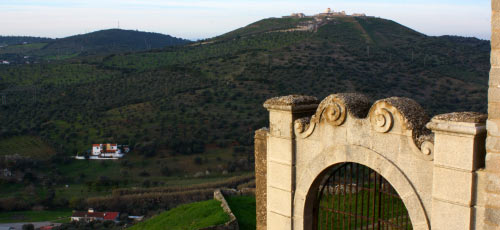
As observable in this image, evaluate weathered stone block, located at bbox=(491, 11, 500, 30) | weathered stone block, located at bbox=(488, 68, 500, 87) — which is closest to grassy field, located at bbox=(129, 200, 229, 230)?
weathered stone block, located at bbox=(488, 68, 500, 87)

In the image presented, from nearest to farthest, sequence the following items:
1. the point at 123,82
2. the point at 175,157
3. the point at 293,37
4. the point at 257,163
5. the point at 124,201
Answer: the point at 257,163
the point at 124,201
the point at 175,157
the point at 123,82
the point at 293,37

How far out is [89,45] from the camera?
359 feet

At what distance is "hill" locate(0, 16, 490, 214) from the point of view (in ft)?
117

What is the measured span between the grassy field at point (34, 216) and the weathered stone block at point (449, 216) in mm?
26549

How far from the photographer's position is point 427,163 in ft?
15.0

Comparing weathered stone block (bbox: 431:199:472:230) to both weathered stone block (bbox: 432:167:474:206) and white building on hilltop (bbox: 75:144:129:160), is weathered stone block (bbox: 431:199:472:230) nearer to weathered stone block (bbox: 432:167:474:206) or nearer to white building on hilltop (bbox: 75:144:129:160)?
weathered stone block (bbox: 432:167:474:206)

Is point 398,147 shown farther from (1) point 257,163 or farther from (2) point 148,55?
(2) point 148,55

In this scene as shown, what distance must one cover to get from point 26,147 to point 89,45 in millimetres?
78513

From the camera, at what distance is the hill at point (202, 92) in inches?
1410

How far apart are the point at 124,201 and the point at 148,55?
3975 centimetres

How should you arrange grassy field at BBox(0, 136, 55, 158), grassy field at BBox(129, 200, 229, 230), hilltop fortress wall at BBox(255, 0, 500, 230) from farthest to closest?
grassy field at BBox(0, 136, 55, 158), grassy field at BBox(129, 200, 229, 230), hilltop fortress wall at BBox(255, 0, 500, 230)

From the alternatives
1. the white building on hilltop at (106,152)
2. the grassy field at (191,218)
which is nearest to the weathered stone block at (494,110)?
the grassy field at (191,218)

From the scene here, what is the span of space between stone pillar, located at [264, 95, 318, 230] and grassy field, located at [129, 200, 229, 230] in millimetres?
9629

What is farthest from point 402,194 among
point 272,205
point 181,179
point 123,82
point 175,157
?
point 123,82
